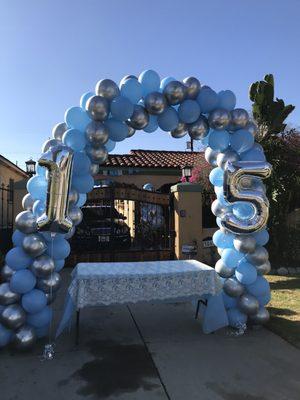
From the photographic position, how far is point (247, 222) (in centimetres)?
577

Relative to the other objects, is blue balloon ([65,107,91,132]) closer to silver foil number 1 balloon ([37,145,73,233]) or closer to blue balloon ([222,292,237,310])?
silver foil number 1 balloon ([37,145,73,233])

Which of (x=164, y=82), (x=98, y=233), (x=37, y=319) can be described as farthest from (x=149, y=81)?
(x=98, y=233)

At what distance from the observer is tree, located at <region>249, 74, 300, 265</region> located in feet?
37.2

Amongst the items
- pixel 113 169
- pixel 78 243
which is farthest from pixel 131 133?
pixel 113 169

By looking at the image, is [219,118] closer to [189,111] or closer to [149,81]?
[189,111]

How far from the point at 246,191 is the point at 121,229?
671 cm

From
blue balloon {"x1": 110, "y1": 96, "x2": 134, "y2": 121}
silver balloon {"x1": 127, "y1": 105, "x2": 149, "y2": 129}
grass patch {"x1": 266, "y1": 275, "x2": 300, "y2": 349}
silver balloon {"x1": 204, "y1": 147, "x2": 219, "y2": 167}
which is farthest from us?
silver balloon {"x1": 204, "y1": 147, "x2": 219, "y2": 167}

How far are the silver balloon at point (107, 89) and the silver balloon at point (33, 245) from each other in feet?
6.83

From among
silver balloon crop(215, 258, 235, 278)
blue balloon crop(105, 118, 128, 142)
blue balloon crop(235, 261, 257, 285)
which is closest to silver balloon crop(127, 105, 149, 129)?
blue balloon crop(105, 118, 128, 142)

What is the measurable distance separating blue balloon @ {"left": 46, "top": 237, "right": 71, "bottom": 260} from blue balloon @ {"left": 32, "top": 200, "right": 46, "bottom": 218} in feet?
1.54

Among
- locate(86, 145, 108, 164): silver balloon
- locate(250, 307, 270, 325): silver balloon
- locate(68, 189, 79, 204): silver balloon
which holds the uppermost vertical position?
locate(86, 145, 108, 164): silver balloon

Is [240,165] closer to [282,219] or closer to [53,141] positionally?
[53,141]

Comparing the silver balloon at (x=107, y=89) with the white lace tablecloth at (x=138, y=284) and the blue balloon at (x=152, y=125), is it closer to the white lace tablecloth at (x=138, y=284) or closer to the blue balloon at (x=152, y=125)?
the blue balloon at (x=152, y=125)

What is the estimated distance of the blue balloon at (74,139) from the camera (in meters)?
5.30
